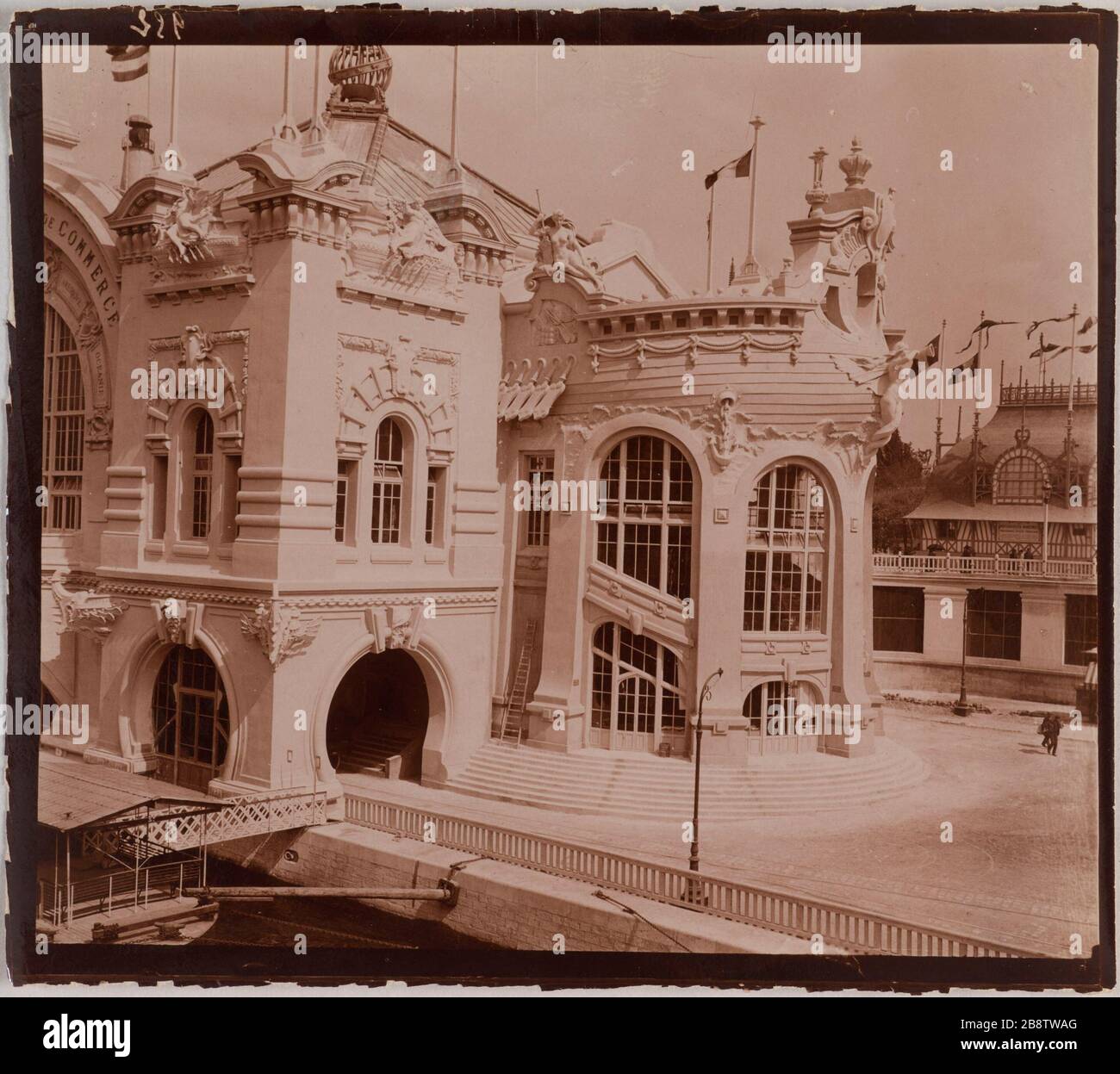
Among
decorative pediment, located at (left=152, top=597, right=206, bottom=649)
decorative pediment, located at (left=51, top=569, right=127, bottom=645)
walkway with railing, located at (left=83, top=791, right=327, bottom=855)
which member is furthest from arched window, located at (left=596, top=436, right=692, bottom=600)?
decorative pediment, located at (left=51, top=569, right=127, bottom=645)

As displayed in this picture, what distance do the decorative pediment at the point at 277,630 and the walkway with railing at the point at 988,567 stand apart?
770 centimetres

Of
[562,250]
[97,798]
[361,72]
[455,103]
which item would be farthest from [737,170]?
[97,798]

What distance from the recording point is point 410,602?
593 inches

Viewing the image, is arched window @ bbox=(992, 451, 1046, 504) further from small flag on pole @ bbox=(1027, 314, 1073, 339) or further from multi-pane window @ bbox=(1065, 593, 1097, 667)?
small flag on pole @ bbox=(1027, 314, 1073, 339)

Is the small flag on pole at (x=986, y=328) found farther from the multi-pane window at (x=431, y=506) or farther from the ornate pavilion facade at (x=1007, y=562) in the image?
the multi-pane window at (x=431, y=506)

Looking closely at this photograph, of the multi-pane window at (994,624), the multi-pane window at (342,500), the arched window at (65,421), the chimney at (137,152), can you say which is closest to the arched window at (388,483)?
the multi-pane window at (342,500)

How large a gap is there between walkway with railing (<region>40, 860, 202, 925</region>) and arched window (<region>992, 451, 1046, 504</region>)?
10.8 metres

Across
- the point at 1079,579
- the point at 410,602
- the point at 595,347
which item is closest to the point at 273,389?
the point at 410,602

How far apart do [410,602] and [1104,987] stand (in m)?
8.95

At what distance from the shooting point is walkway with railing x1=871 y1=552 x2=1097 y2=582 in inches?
540

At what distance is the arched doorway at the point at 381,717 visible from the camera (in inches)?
613

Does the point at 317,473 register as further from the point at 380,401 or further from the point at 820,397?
the point at 820,397

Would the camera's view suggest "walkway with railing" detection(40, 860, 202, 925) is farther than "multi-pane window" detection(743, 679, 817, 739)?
No

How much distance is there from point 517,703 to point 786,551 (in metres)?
4.10
